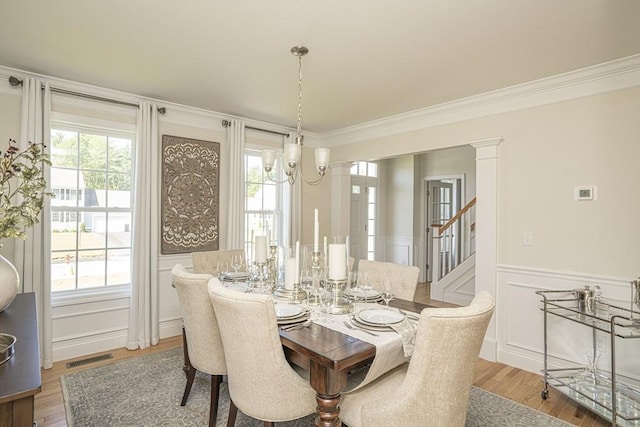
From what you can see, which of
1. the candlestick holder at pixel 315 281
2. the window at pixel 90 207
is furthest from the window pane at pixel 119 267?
the candlestick holder at pixel 315 281

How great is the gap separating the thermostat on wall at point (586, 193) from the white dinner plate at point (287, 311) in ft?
8.22

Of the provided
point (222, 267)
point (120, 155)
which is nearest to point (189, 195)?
point (120, 155)

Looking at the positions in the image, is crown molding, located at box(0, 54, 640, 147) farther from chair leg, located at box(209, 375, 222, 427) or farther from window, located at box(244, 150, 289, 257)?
chair leg, located at box(209, 375, 222, 427)

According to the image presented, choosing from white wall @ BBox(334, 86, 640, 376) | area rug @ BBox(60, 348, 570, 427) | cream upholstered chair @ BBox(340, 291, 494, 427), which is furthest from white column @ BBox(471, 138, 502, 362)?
cream upholstered chair @ BBox(340, 291, 494, 427)

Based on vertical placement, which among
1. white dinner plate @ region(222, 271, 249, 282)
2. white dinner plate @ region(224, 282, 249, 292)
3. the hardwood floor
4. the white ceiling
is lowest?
the hardwood floor

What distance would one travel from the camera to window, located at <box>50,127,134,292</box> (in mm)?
3297

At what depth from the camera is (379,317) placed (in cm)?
199

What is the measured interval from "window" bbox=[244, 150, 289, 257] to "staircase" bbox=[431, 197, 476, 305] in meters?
2.69

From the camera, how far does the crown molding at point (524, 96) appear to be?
265cm

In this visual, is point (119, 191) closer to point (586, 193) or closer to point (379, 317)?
point (379, 317)

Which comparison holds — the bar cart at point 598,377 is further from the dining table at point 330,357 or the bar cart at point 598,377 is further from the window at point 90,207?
the window at point 90,207

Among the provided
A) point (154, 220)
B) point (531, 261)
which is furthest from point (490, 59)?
point (154, 220)

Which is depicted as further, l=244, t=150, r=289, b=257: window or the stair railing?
the stair railing

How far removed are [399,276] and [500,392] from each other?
124cm
